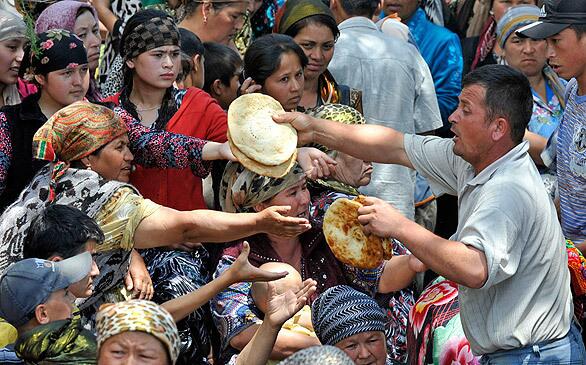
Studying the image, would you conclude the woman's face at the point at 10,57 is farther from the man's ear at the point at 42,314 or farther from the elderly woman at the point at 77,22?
the man's ear at the point at 42,314

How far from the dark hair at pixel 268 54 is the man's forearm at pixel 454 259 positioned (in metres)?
2.10

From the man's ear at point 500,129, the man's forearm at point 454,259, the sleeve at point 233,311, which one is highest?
the man's ear at point 500,129

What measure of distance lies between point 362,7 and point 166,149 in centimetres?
219

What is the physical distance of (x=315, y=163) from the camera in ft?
18.8

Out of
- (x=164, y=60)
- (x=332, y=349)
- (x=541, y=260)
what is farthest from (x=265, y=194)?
(x=332, y=349)

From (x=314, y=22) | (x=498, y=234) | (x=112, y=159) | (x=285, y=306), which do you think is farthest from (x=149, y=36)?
(x=498, y=234)

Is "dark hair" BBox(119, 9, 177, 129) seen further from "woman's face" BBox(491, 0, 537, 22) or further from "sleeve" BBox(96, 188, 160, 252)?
"woman's face" BBox(491, 0, 537, 22)

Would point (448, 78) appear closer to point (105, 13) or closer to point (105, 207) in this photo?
point (105, 13)

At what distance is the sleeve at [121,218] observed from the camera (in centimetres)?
526

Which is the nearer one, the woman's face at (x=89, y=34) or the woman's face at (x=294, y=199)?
the woman's face at (x=294, y=199)

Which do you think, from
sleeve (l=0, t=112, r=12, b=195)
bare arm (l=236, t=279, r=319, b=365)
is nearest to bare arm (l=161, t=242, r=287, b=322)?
bare arm (l=236, t=279, r=319, b=365)

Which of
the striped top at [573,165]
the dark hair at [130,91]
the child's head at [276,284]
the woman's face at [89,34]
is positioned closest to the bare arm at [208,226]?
the child's head at [276,284]

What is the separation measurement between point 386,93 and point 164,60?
1.58 m

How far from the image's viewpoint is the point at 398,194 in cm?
718
